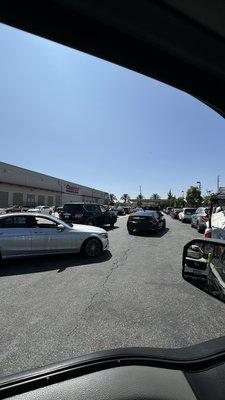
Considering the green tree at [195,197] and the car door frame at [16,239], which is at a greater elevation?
the green tree at [195,197]

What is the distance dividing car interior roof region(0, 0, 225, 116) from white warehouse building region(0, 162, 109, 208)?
56.5 meters

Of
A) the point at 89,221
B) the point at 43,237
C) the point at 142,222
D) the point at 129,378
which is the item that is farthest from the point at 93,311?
the point at 89,221

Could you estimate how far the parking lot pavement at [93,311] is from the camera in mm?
4305

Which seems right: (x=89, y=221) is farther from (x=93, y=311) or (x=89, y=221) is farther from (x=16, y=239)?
(x=93, y=311)

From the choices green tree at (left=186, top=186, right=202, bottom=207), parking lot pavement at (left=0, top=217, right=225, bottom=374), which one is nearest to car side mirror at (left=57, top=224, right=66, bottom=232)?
parking lot pavement at (left=0, top=217, right=225, bottom=374)

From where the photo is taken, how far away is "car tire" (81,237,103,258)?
11.1m

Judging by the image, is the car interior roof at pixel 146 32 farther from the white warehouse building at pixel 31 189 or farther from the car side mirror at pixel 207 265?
the white warehouse building at pixel 31 189

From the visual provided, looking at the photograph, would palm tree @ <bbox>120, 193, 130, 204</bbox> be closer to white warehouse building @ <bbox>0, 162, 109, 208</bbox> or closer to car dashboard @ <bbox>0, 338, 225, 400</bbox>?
white warehouse building @ <bbox>0, 162, 109, 208</bbox>

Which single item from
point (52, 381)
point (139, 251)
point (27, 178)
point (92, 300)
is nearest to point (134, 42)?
point (52, 381)

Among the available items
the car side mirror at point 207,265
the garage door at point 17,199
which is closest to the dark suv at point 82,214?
the car side mirror at point 207,265

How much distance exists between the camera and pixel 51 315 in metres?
5.45

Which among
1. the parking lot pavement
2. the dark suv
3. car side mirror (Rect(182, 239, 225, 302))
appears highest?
the dark suv

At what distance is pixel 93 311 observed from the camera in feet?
18.6

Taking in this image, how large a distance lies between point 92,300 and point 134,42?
5347mm
